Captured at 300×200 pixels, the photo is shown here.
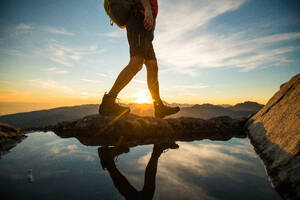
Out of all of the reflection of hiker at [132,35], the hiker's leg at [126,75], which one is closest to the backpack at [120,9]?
the reflection of hiker at [132,35]

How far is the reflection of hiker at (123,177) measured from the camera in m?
0.78

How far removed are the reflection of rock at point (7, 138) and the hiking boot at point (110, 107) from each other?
1095 millimetres

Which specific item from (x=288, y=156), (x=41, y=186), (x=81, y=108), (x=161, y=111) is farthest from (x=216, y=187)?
(x=81, y=108)

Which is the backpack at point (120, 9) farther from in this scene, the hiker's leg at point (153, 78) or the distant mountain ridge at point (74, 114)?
the distant mountain ridge at point (74, 114)

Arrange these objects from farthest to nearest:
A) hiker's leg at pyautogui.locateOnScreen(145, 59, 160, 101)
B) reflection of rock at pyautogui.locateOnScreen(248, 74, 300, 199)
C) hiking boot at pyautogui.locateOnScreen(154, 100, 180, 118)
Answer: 1. hiking boot at pyautogui.locateOnScreen(154, 100, 180, 118)
2. hiker's leg at pyautogui.locateOnScreen(145, 59, 160, 101)
3. reflection of rock at pyautogui.locateOnScreen(248, 74, 300, 199)

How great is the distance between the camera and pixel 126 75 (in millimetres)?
2225

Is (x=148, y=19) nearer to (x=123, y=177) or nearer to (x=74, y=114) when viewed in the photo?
(x=123, y=177)

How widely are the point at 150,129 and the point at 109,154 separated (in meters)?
0.93

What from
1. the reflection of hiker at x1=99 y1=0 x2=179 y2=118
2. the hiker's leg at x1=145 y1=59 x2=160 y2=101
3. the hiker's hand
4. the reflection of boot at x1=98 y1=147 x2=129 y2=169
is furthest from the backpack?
the reflection of boot at x1=98 y1=147 x2=129 y2=169

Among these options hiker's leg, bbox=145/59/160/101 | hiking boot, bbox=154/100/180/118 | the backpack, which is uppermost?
the backpack

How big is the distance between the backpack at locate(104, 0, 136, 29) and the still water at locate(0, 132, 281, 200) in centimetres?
192

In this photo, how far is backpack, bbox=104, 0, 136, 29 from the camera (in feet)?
7.07

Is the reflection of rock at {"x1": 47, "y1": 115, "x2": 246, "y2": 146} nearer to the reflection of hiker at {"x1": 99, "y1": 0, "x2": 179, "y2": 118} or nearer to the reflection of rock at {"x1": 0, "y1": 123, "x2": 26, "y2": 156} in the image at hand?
the reflection of hiker at {"x1": 99, "y1": 0, "x2": 179, "y2": 118}

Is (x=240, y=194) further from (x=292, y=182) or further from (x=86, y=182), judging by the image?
(x=86, y=182)
